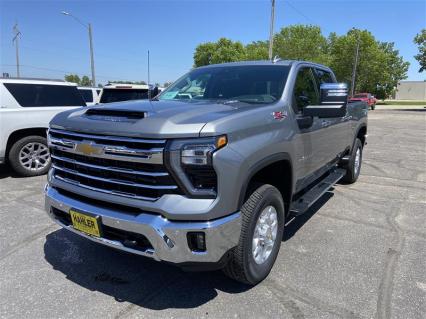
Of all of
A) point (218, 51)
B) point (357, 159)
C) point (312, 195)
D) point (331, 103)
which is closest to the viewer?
point (331, 103)

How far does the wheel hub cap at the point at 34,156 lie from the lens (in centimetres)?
723

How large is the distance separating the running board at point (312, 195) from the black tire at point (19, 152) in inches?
210

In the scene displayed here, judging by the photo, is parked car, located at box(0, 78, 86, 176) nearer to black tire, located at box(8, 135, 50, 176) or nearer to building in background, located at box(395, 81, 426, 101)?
black tire, located at box(8, 135, 50, 176)

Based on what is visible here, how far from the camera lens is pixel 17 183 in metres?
6.83

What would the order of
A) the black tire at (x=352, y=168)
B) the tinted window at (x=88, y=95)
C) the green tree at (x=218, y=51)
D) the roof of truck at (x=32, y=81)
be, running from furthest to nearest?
the green tree at (x=218, y=51) < the tinted window at (x=88, y=95) < the roof of truck at (x=32, y=81) < the black tire at (x=352, y=168)

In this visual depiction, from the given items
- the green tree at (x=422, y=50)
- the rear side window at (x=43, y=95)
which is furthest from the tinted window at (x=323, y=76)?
the green tree at (x=422, y=50)


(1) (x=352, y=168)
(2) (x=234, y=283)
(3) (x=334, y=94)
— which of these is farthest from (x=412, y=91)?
(2) (x=234, y=283)

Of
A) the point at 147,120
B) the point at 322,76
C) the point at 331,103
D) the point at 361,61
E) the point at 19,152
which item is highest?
the point at 361,61

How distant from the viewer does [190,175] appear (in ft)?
8.73

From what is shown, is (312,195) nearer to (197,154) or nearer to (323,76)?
(323,76)

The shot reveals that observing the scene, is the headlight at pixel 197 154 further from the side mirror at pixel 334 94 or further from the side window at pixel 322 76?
the side window at pixel 322 76

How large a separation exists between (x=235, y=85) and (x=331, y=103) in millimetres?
1104

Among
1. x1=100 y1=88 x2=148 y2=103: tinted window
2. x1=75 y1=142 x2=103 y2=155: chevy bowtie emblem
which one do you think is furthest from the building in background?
x1=75 y1=142 x2=103 y2=155: chevy bowtie emblem

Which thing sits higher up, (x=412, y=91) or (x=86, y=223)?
(x=412, y=91)
